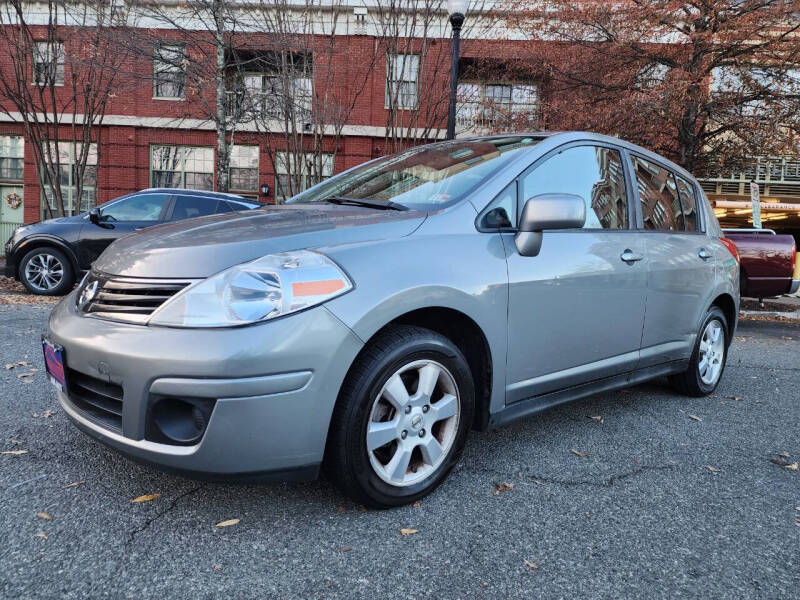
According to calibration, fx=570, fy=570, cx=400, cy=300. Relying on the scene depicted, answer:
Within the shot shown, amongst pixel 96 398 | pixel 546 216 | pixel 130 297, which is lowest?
pixel 96 398

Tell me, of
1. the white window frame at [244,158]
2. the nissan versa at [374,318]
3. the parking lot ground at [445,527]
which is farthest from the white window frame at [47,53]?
the nissan versa at [374,318]

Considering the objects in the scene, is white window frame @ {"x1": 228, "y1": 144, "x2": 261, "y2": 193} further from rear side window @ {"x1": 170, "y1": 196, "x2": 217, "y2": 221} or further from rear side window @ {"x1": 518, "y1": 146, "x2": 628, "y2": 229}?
rear side window @ {"x1": 518, "y1": 146, "x2": 628, "y2": 229}

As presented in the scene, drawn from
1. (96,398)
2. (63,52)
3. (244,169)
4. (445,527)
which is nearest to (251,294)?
(96,398)

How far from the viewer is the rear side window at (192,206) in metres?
8.65

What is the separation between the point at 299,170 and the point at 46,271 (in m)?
8.01

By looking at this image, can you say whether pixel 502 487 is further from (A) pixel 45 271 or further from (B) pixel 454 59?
(B) pixel 454 59

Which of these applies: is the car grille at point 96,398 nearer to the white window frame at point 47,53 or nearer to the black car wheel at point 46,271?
the black car wheel at point 46,271

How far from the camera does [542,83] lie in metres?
14.2

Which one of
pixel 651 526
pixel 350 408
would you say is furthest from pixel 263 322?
pixel 651 526

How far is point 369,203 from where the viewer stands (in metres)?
2.80

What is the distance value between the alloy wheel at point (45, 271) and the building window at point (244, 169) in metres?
10.5

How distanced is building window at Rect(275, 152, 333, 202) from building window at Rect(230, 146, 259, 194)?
1.05 m

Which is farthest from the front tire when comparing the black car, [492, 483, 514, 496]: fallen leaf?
the black car

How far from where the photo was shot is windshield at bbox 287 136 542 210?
2.74 metres
